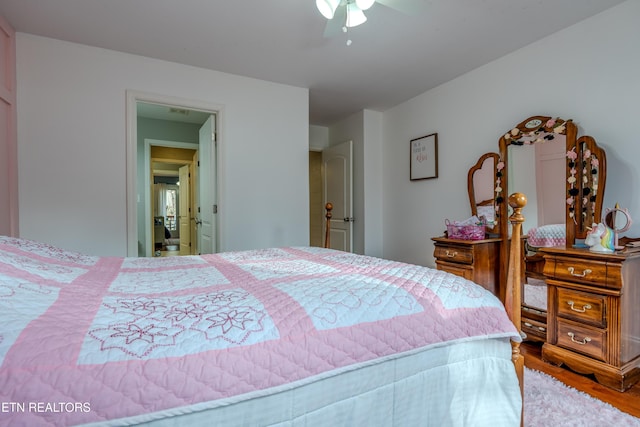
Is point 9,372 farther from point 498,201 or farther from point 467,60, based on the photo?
point 467,60

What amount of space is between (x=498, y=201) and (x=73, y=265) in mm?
3034

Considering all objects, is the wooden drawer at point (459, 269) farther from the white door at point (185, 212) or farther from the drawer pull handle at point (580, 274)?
the white door at point (185, 212)

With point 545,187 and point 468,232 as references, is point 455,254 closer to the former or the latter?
point 468,232

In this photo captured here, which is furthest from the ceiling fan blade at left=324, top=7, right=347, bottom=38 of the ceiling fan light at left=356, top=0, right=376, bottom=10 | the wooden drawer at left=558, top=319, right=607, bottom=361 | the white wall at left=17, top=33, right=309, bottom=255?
the wooden drawer at left=558, top=319, right=607, bottom=361

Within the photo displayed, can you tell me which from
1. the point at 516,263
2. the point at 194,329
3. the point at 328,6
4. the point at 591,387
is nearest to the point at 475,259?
the point at 591,387

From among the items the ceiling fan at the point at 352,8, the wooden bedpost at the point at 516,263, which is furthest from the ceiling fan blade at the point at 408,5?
the wooden bedpost at the point at 516,263

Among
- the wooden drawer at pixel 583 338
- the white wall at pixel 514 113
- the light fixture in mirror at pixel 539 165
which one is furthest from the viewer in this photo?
the light fixture in mirror at pixel 539 165

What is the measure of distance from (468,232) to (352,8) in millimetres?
1941

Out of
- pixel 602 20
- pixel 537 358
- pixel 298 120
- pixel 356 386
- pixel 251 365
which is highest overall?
pixel 602 20

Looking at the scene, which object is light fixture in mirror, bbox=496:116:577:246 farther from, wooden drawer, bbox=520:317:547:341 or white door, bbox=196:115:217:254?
white door, bbox=196:115:217:254

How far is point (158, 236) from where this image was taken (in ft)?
26.5

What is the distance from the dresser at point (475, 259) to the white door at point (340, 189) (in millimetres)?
1745

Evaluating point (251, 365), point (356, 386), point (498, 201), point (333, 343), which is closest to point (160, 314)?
point (251, 365)

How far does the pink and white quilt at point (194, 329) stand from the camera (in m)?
0.60
